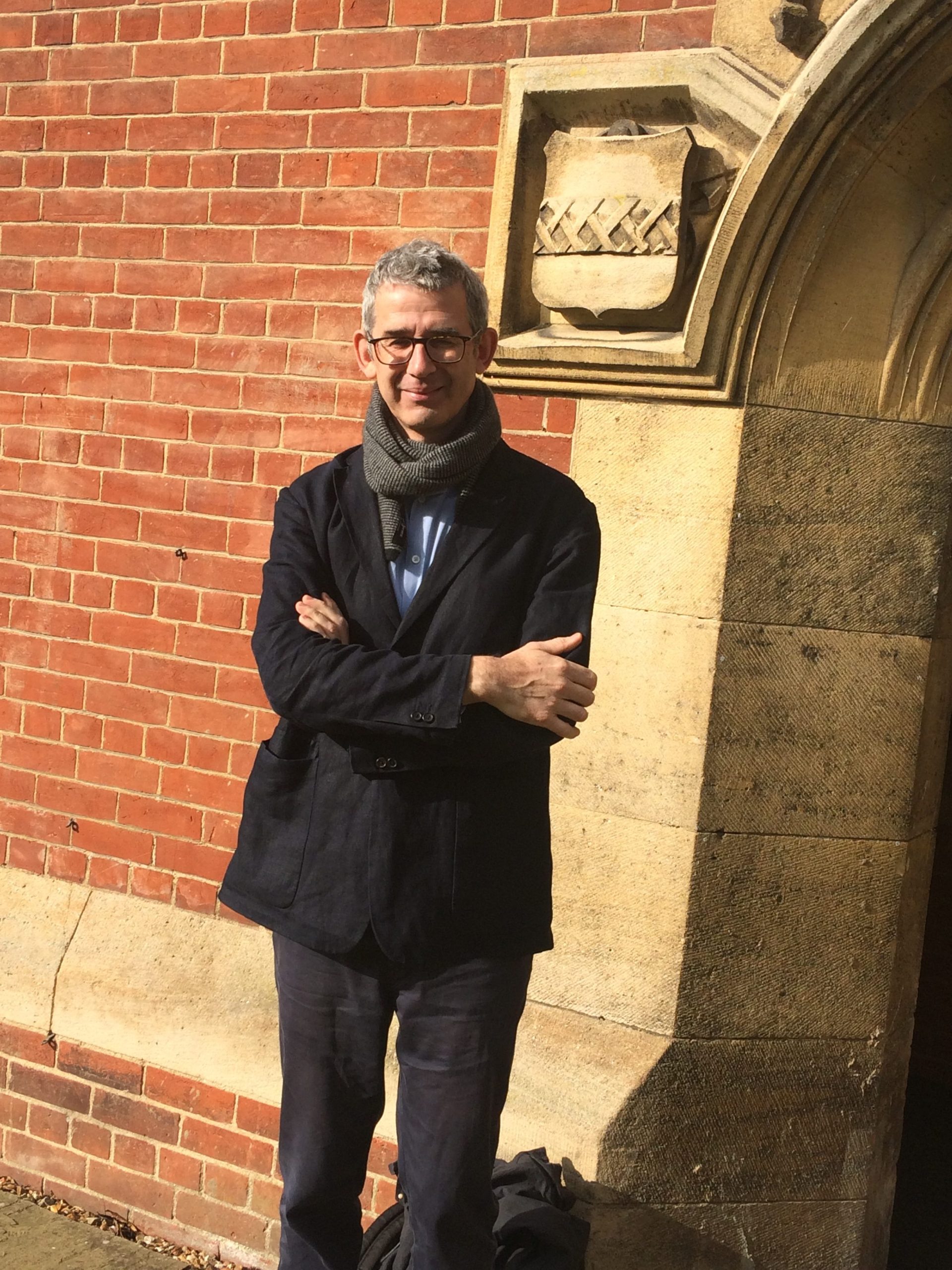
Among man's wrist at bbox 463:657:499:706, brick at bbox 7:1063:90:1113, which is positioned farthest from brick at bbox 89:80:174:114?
brick at bbox 7:1063:90:1113

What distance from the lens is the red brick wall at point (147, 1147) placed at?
388 centimetres

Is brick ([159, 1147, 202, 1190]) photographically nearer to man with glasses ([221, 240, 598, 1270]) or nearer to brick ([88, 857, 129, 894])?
brick ([88, 857, 129, 894])

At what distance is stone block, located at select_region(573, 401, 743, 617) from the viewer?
10.8ft

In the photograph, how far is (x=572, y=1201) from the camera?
331 cm

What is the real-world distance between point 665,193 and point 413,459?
116 centimetres

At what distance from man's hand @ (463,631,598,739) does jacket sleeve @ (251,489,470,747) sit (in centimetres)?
3

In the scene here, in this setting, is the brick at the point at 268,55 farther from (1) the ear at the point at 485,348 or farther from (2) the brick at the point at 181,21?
(1) the ear at the point at 485,348

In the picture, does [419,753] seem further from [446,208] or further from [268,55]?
[268,55]

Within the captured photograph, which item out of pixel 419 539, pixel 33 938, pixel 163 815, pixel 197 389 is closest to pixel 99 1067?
pixel 33 938

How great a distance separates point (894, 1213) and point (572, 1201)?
172cm

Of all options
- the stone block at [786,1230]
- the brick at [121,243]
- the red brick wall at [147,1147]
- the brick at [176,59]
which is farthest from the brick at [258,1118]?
the brick at [176,59]

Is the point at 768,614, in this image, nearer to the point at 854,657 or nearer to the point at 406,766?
the point at 854,657

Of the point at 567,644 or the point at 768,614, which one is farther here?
the point at 768,614

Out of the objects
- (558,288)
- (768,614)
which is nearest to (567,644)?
(768,614)
